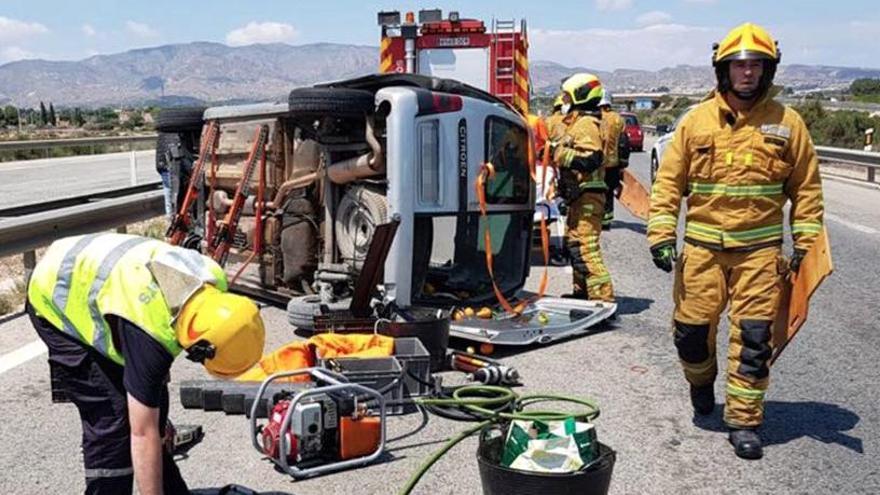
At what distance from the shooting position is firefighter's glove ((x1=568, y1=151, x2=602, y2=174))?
25.8ft

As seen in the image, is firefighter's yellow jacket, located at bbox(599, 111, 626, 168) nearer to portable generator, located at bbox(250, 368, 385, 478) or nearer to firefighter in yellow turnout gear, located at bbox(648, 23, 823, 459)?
firefighter in yellow turnout gear, located at bbox(648, 23, 823, 459)

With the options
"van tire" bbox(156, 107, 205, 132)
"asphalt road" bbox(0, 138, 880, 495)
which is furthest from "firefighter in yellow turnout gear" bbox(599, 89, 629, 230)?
"van tire" bbox(156, 107, 205, 132)

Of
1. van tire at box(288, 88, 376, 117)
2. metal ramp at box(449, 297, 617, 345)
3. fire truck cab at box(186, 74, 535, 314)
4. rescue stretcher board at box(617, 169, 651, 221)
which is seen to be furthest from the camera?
rescue stretcher board at box(617, 169, 651, 221)

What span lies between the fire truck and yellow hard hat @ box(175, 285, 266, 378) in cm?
1215

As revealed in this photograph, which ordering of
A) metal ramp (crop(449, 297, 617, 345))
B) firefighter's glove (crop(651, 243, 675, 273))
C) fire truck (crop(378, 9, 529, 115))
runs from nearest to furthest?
firefighter's glove (crop(651, 243, 675, 273)), metal ramp (crop(449, 297, 617, 345)), fire truck (crop(378, 9, 529, 115))

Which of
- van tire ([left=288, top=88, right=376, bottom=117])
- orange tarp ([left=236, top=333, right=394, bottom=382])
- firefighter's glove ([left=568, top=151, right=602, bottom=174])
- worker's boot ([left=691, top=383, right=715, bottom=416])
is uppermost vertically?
van tire ([left=288, top=88, right=376, bottom=117])

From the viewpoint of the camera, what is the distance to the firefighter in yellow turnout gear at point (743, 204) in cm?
486

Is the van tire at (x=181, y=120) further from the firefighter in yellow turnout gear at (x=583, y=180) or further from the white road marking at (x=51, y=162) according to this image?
the white road marking at (x=51, y=162)

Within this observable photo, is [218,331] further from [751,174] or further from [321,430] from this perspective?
[751,174]

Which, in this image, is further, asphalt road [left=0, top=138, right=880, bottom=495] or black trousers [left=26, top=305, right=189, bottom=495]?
asphalt road [left=0, top=138, right=880, bottom=495]

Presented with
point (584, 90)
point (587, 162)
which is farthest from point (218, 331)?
point (584, 90)

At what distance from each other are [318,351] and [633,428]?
73.8 inches

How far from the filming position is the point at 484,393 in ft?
18.1

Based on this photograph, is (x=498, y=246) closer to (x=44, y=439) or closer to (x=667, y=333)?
(x=667, y=333)
